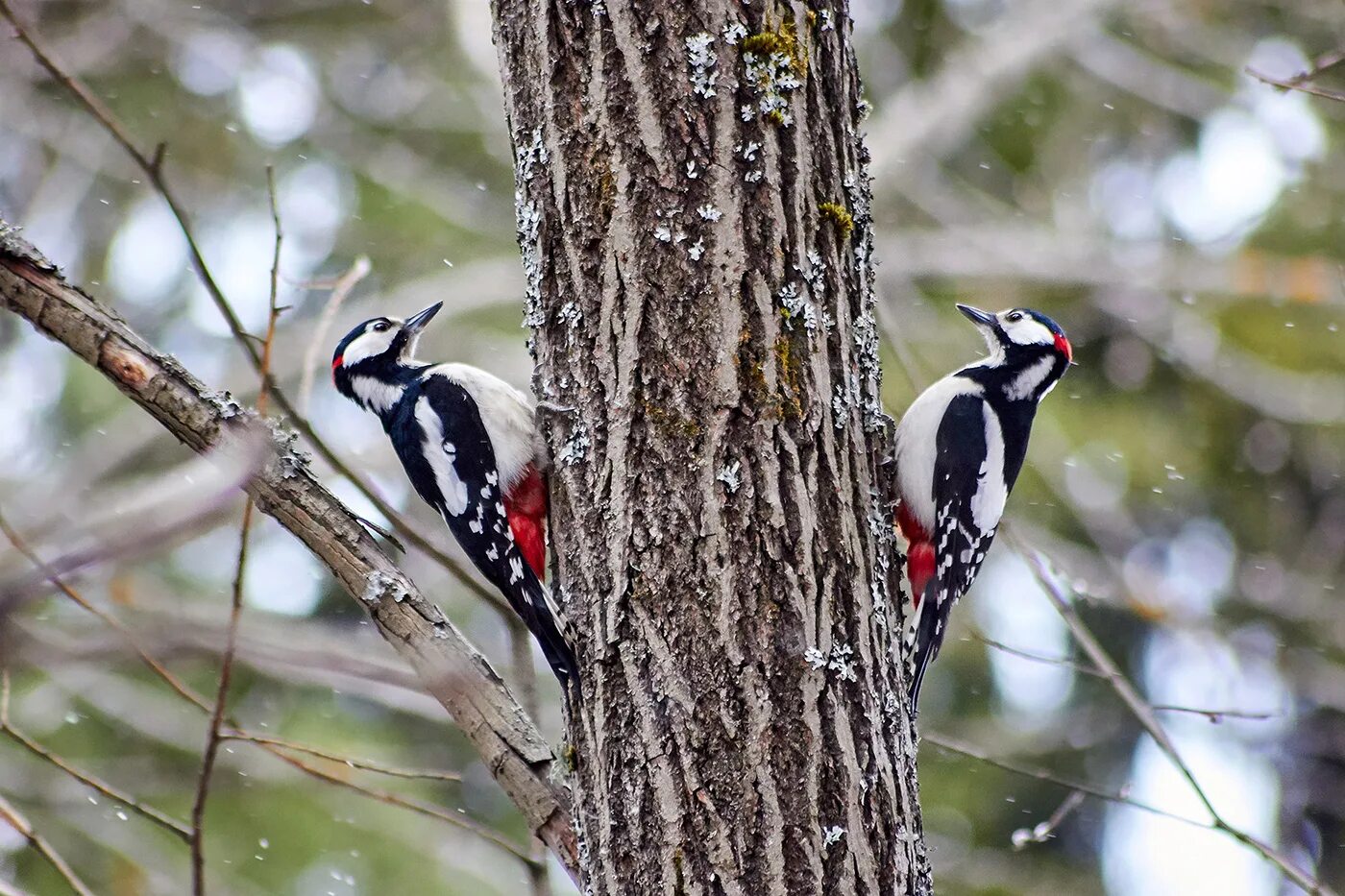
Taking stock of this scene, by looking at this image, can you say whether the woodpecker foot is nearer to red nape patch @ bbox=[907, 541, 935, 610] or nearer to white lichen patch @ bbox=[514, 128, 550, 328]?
white lichen patch @ bbox=[514, 128, 550, 328]

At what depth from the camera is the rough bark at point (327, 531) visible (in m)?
2.25

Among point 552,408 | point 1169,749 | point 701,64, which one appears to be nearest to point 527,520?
point 552,408

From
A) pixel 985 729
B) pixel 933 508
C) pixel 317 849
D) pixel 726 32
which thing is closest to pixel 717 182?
pixel 726 32

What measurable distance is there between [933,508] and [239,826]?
5661 mm

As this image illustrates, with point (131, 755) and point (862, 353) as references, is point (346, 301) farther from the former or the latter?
point (862, 353)

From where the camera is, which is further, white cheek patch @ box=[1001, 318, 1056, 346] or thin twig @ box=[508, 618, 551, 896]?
white cheek patch @ box=[1001, 318, 1056, 346]

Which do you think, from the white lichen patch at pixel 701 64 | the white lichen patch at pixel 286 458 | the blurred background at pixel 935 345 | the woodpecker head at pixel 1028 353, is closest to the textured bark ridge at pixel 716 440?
the white lichen patch at pixel 701 64

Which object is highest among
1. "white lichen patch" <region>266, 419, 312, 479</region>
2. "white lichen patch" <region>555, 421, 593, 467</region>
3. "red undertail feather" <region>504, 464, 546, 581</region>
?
"red undertail feather" <region>504, 464, 546, 581</region>

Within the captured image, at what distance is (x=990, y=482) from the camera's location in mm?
3529

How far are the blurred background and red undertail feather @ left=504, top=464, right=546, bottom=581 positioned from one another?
384cm

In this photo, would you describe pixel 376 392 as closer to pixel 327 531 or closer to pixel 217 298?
pixel 217 298

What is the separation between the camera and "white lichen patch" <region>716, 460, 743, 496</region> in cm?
214

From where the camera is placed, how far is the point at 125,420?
25.1 ft


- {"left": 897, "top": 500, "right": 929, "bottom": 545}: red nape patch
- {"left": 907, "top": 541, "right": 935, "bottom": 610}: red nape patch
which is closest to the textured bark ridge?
{"left": 897, "top": 500, "right": 929, "bottom": 545}: red nape patch
